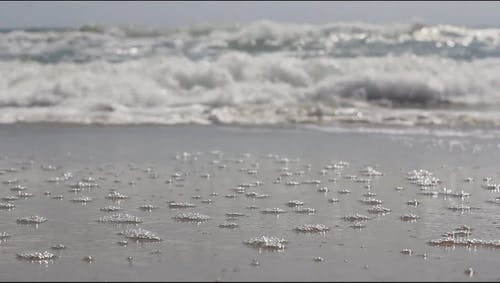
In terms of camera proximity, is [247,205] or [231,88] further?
[231,88]

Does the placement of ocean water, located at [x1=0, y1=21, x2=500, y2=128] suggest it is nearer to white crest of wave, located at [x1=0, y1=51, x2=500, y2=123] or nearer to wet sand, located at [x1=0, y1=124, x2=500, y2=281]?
white crest of wave, located at [x1=0, y1=51, x2=500, y2=123]

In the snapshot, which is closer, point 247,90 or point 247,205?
point 247,205

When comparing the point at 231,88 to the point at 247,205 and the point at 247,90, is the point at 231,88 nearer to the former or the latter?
the point at 247,90

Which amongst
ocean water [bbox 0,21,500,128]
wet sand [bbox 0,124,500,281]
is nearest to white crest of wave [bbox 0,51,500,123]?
ocean water [bbox 0,21,500,128]

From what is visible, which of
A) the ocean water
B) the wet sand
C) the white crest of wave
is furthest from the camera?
the white crest of wave

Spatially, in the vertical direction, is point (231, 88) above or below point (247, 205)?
above

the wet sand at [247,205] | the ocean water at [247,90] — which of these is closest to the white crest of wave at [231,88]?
the ocean water at [247,90]

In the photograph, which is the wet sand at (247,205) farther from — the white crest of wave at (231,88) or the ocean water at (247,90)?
the white crest of wave at (231,88)

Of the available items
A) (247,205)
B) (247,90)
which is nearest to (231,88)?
(247,90)
